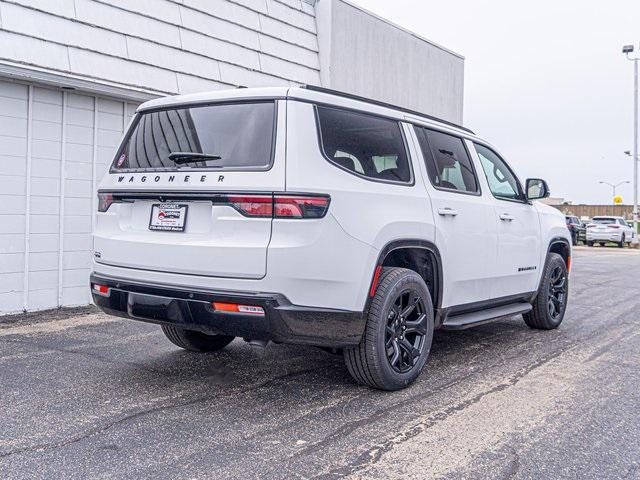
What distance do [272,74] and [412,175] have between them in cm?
600

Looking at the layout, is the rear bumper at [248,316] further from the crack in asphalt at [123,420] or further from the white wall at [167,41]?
the white wall at [167,41]

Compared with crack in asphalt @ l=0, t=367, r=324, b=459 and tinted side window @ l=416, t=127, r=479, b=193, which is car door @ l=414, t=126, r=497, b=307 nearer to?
tinted side window @ l=416, t=127, r=479, b=193

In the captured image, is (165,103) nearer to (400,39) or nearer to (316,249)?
(316,249)

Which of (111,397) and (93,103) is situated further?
(93,103)

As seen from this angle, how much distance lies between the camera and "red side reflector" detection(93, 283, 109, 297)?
4367mm

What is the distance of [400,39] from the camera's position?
13.3m

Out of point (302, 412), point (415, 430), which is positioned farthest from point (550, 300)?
point (302, 412)

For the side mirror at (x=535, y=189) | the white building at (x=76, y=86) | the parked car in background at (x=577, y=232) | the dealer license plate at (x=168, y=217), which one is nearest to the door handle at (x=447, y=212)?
the side mirror at (x=535, y=189)

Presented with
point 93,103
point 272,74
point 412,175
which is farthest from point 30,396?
point 272,74

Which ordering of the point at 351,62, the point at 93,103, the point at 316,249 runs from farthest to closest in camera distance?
the point at 351,62 → the point at 93,103 → the point at 316,249

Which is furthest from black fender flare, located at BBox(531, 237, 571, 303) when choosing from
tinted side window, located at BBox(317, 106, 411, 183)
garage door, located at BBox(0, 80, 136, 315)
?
garage door, located at BBox(0, 80, 136, 315)

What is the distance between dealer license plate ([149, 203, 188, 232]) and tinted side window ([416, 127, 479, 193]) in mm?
1895

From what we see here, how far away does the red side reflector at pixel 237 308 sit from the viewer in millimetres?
3768

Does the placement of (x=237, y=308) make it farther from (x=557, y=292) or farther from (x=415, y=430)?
(x=557, y=292)
